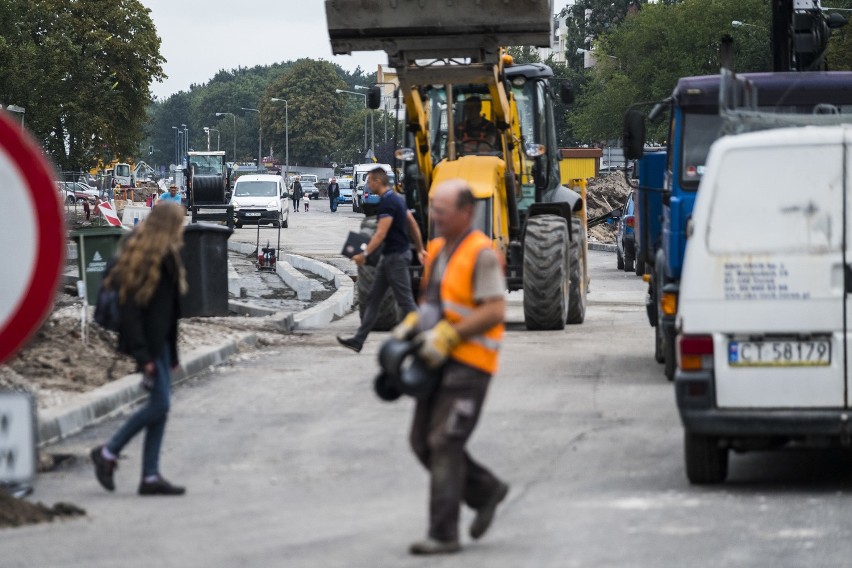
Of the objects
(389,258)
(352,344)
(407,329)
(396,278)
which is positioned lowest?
(352,344)

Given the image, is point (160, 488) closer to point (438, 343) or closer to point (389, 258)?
point (438, 343)

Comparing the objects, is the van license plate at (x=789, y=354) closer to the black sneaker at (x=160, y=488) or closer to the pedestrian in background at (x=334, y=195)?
the black sneaker at (x=160, y=488)

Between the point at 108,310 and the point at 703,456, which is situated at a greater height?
the point at 108,310

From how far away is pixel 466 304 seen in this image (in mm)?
7461

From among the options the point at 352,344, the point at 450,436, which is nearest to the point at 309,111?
the point at 352,344

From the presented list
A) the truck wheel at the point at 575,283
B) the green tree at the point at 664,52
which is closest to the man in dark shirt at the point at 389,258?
the truck wheel at the point at 575,283

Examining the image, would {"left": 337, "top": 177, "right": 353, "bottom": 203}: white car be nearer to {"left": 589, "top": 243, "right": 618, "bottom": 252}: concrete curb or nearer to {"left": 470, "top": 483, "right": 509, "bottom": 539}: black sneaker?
{"left": 589, "top": 243, "right": 618, "bottom": 252}: concrete curb

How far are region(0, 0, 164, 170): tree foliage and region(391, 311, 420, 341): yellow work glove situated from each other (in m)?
55.7

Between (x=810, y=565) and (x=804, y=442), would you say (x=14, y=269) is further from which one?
(x=804, y=442)

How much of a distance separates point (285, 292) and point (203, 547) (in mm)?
20426

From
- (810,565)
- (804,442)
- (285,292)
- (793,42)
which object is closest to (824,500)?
(804,442)

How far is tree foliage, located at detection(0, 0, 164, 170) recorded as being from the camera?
63622mm

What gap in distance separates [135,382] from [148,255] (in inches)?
172

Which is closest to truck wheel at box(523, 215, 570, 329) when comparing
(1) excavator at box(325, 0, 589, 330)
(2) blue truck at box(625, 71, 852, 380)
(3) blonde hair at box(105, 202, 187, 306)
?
(1) excavator at box(325, 0, 589, 330)
